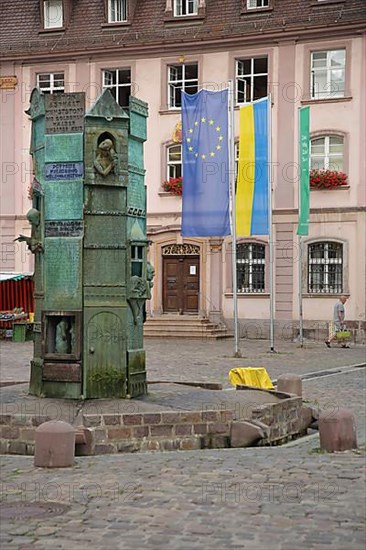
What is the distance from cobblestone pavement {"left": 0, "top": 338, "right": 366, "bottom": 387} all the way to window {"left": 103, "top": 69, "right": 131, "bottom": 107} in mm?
9296

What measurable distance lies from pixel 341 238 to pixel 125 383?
21619 millimetres

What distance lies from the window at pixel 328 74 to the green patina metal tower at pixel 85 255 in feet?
71.6

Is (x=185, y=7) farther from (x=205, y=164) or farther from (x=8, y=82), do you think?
(x=205, y=164)

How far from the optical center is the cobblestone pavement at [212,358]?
21.2m

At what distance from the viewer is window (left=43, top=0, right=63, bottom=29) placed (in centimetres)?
3822

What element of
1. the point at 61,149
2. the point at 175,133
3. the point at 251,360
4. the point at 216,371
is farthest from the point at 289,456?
the point at 175,133

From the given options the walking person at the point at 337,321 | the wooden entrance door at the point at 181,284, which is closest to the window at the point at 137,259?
the walking person at the point at 337,321

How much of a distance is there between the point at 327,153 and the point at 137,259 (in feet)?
71.4

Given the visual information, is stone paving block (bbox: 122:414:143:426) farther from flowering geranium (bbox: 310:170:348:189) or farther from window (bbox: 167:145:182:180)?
window (bbox: 167:145:182:180)

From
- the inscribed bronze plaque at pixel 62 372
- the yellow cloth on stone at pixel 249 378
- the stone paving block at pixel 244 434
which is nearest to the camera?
the stone paving block at pixel 244 434

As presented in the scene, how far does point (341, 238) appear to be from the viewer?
1326 inches

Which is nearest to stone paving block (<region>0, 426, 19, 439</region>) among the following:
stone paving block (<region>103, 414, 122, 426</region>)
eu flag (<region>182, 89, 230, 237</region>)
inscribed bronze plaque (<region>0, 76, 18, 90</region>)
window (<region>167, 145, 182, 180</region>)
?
stone paving block (<region>103, 414, 122, 426</region>)

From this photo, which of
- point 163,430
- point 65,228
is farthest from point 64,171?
point 163,430

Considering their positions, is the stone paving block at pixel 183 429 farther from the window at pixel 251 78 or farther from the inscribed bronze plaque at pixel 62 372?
the window at pixel 251 78
